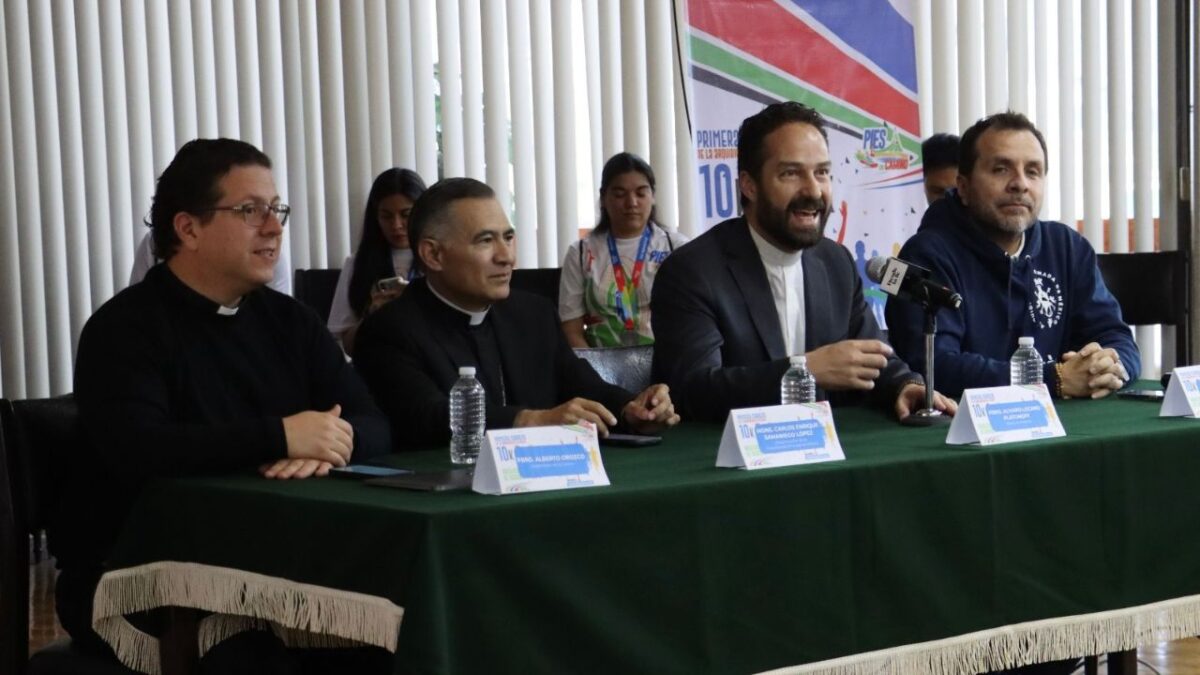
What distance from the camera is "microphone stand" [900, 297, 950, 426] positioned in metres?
2.78

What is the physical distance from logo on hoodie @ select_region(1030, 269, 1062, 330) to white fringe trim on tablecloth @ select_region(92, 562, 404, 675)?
193 cm

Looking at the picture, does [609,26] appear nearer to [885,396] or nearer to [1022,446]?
[885,396]

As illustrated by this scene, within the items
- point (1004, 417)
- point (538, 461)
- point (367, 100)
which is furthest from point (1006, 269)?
point (367, 100)

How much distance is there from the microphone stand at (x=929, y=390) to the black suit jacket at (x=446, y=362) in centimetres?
59

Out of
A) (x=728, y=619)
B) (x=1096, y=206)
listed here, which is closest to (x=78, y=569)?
(x=728, y=619)

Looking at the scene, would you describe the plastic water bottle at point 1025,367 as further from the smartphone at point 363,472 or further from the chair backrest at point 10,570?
the chair backrest at point 10,570

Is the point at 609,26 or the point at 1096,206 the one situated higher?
the point at 609,26

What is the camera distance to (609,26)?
6199mm

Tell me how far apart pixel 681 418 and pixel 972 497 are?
83 cm

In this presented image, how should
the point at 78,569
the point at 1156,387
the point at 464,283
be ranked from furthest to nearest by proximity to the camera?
the point at 1156,387
the point at 464,283
the point at 78,569

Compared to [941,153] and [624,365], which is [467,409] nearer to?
[624,365]

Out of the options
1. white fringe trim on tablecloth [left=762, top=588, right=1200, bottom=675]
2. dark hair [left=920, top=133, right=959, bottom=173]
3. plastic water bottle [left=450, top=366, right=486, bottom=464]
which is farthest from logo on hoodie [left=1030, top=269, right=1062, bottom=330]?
dark hair [left=920, top=133, right=959, bottom=173]

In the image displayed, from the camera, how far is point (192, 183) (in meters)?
2.55

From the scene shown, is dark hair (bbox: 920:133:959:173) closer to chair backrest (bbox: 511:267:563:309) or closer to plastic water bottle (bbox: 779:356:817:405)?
chair backrest (bbox: 511:267:563:309)
